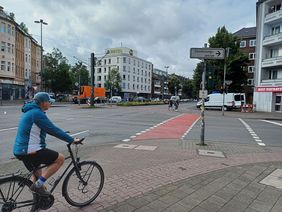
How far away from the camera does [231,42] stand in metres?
42.2

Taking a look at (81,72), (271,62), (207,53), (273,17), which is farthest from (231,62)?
(81,72)

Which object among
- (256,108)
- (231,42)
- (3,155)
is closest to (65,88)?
(231,42)

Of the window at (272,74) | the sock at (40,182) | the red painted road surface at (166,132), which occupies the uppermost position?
the window at (272,74)

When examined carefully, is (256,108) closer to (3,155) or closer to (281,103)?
(281,103)

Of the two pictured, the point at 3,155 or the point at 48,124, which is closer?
the point at 48,124

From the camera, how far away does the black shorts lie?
322cm

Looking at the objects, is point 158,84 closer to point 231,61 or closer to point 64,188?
point 231,61

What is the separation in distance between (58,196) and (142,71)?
98.1 meters

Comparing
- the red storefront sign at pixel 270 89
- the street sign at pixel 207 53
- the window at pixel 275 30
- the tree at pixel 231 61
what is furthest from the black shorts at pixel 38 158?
the tree at pixel 231 61

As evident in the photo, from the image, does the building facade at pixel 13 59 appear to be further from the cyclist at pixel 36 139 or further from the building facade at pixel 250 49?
the building facade at pixel 250 49

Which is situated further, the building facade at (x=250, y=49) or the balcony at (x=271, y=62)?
the building facade at (x=250, y=49)

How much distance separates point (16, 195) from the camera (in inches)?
122

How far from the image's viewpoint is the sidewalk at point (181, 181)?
154 inches

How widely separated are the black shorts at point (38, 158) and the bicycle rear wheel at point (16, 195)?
0.21 m
